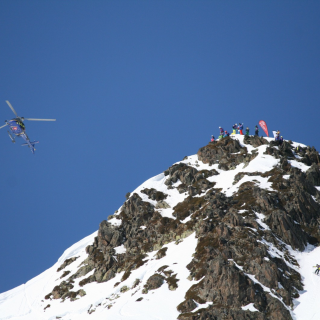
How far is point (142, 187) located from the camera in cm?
11394

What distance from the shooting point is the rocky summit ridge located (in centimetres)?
6097

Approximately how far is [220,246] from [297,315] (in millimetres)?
17993

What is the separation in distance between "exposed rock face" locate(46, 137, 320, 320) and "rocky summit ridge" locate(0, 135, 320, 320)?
0.68 feet

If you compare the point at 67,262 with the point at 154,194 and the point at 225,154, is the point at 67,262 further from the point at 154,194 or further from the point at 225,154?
the point at 225,154

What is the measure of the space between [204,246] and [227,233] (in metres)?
4.92

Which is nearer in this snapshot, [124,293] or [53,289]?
[124,293]

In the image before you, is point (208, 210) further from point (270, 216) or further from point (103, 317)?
point (103, 317)

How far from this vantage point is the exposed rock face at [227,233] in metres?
59.9

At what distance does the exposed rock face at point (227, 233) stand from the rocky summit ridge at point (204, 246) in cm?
21

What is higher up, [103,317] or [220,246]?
[220,246]

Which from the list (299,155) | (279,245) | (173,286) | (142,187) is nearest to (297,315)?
(279,245)

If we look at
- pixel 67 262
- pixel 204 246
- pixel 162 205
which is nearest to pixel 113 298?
pixel 204 246

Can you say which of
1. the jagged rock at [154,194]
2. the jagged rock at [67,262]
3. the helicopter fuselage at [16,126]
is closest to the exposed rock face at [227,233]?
the jagged rock at [154,194]

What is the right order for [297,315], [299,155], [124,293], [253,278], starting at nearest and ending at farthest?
[297,315] < [253,278] < [124,293] < [299,155]
